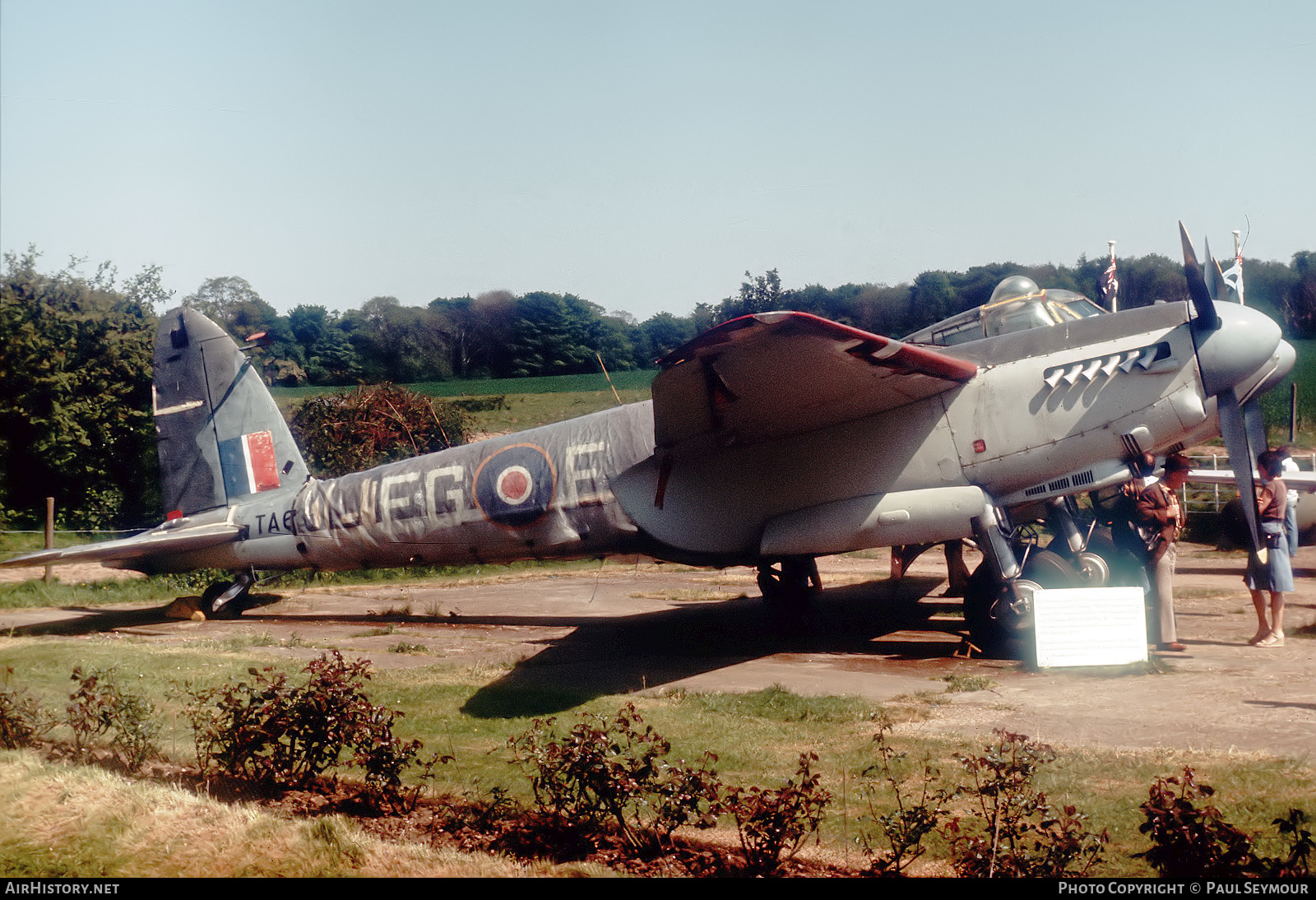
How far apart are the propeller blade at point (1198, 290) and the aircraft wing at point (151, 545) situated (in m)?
11.9

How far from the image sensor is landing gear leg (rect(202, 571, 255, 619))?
12883 millimetres

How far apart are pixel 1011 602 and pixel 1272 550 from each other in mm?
2492

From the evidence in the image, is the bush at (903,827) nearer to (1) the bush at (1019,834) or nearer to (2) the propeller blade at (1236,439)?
(1) the bush at (1019,834)

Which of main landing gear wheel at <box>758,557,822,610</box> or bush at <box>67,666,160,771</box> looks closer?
bush at <box>67,666,160,771</box>

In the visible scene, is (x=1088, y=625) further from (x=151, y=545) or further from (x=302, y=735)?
(x=151, y=545)

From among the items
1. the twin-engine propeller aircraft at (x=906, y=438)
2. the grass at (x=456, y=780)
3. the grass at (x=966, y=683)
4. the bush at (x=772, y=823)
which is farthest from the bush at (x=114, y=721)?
the grass at (x=966, y=683)

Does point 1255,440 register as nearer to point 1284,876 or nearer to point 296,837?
point 1284,876

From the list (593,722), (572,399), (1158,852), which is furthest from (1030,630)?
(572,399)

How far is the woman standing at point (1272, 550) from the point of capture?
8.59 m

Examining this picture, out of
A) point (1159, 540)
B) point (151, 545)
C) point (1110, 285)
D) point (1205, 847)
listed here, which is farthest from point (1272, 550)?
point (151, 545)

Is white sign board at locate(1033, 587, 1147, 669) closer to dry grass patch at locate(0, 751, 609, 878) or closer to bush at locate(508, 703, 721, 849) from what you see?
bush at locate(508, 703, 721, 849)

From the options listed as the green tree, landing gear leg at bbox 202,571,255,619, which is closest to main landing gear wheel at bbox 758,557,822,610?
landing gear leg at bbox 202,571,255,619

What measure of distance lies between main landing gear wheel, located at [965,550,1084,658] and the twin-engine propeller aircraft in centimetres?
3

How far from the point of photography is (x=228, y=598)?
42.3ft
